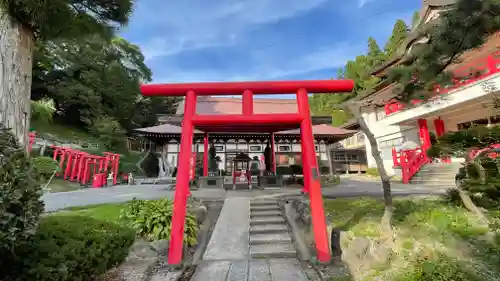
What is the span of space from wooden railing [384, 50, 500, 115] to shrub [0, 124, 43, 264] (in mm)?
4994

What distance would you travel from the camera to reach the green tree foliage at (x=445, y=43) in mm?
3219

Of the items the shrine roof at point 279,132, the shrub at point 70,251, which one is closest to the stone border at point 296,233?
the shrub at point 70,251

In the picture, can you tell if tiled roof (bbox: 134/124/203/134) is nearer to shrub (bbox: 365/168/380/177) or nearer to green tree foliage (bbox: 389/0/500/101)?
green tree foliage (bbox: 389/0/500/101)

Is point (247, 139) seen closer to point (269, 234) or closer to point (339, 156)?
point (269, 234)

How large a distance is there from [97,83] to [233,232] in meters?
30.0

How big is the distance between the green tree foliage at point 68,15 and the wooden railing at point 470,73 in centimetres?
516

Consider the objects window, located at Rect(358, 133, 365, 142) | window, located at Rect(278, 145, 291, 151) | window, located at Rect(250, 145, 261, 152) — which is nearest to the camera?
window, located at Rect(278, 145, 291, 151)

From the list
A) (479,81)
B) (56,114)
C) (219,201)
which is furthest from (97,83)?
(479,81)

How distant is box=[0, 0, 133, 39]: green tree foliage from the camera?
319 centimetres

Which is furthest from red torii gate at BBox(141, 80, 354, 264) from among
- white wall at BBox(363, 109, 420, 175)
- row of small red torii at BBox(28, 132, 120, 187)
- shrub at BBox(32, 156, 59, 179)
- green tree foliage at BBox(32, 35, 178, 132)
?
green tree foliage at BBox(32, 35, 178, 132)

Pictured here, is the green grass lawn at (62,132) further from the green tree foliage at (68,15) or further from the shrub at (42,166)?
the green tree foliage at (68,15)

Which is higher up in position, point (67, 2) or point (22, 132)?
point (67, 2)

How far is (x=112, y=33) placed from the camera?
4.49 metres

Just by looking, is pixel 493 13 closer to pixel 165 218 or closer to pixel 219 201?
pixel 165 218
